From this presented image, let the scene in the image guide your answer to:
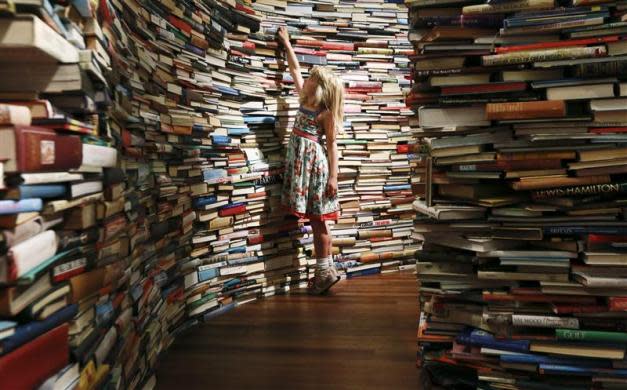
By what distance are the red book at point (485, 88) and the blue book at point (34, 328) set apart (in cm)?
160

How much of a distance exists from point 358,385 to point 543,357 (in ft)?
2.70

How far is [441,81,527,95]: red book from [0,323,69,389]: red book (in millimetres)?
1641

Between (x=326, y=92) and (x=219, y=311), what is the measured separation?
1.69m

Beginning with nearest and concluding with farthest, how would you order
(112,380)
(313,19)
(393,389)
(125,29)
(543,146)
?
(112,380) → (543,146) → (125,29) → (393,389) → (313,19)

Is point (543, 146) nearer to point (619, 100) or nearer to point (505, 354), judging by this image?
point (619, 100)

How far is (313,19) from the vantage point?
4.34m

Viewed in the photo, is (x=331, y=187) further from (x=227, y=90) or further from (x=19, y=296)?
(x=19, y=296)

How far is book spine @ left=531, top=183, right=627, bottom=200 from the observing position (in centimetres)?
197

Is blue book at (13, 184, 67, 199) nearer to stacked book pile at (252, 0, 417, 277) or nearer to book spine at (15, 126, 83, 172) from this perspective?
book spine at (15, 126, 83, 172)

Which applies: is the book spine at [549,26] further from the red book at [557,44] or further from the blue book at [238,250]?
the blue book at [238,250]

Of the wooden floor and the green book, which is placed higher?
the green book

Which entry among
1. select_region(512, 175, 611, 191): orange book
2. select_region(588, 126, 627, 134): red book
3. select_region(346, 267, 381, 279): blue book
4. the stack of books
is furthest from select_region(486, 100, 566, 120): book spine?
select_region(346, 267, 381, 279): blue book

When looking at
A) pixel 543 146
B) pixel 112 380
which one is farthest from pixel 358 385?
pixel 543 146

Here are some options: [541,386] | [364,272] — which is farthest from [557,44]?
[364,272]
